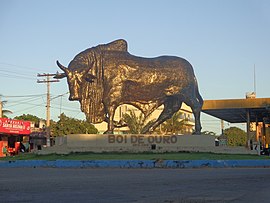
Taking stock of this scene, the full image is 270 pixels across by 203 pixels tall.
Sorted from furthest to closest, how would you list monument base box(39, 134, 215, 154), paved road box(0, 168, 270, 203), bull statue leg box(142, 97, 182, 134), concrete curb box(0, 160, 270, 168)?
bull statue leg box(142, 97, 182, 134)
monument base box(39, 134, 215, 154)
concrete curb box(0, 160, 270, 168)
paved road box(0, 168, 270, 203)

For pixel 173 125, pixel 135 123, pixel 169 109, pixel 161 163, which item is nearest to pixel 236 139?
pixel 173 125

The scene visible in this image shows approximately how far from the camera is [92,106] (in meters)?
29.8

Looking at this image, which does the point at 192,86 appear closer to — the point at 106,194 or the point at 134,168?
the point at 134,168

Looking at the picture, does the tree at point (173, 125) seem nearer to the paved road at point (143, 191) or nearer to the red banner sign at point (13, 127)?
the red banner sign at point (13, 127)

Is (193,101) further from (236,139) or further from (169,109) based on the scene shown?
(236,139)

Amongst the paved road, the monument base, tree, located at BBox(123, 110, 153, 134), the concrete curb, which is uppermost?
tree, located at BBox(123, 110, 153, 134)

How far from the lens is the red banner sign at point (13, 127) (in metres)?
45.6

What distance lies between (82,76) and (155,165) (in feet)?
26.4

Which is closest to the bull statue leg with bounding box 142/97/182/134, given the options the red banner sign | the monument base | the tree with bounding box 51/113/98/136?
the monument base

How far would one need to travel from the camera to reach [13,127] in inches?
1877

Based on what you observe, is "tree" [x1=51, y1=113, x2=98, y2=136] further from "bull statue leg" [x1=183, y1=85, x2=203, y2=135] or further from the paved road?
the paved road

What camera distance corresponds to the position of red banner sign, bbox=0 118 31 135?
45562 millimetres

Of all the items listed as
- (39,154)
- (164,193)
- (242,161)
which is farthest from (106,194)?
(39,154)

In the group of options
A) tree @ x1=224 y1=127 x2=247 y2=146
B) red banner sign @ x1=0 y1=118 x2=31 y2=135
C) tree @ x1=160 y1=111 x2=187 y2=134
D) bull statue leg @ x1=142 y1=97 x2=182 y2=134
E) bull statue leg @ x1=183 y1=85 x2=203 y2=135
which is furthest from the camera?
tree @ x1=224 y1=127 x2=247 y2=146
